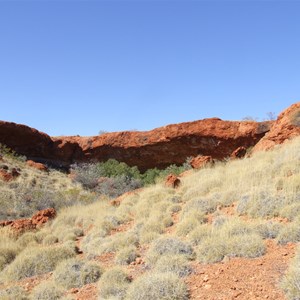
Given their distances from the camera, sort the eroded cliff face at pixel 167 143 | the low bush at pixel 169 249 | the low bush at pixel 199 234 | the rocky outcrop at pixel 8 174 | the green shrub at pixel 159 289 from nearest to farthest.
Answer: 1. the green shrub at pixel 159 289
2. the low bush at pixel 169 249
3. the low bush at pixel 199 234
4. the rocky outcrop at pixel 8 174
5. the eroded cliff face at pixel 167 143

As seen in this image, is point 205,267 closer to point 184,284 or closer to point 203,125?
point 184,284

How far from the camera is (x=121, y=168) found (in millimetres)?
23359

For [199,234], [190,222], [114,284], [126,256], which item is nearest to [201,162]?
[190,222]

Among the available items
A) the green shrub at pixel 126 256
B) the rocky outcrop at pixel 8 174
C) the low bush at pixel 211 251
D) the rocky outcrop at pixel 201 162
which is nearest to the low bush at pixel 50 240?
the green shrub at pixel 126 256

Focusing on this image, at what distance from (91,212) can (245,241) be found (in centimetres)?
654

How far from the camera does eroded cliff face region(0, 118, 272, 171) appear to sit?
922 inches

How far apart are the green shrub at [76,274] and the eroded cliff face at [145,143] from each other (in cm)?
1774

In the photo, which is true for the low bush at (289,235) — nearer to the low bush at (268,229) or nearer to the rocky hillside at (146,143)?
the low bush at (268,229)

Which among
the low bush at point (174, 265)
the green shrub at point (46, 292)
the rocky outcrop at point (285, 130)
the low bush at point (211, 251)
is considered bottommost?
the green shrub at point (46, 292)

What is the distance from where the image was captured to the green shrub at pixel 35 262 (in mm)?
7199

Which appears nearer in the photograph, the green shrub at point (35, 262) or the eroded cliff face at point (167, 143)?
the green shrub at point (35, 262)

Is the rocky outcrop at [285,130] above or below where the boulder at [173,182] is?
above

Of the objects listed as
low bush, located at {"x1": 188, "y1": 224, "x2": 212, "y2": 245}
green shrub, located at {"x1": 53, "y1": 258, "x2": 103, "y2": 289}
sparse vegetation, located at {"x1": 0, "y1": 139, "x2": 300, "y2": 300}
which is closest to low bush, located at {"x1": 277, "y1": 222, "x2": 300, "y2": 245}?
sparse vegetation, located at {"x1": 0, "y1": 139, "x2": 300, "y2": 300}

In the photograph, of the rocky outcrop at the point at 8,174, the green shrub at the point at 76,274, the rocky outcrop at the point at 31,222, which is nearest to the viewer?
the green shrub at the point at 76,274
